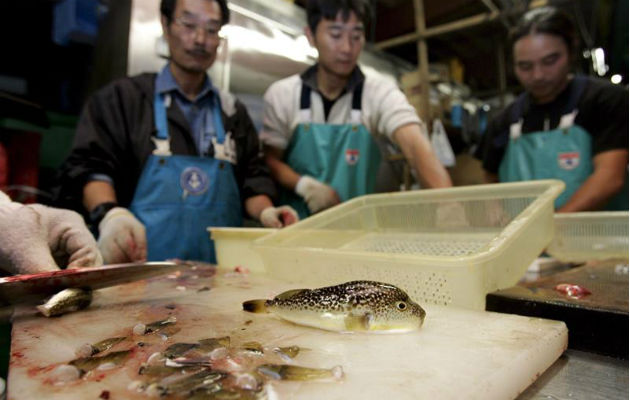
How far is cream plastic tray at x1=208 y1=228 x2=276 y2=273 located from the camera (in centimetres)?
158

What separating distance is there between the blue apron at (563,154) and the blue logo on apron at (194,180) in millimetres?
2440

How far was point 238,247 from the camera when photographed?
1.65 meters

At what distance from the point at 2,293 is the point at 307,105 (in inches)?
88.2

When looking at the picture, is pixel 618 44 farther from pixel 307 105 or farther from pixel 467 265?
pixel 467 265

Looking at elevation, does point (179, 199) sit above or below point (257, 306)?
above

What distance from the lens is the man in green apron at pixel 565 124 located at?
2.71 metres

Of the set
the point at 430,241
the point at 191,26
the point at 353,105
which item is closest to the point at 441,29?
the point at 353,105

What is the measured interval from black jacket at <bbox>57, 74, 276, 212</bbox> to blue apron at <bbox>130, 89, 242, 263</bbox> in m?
0.06

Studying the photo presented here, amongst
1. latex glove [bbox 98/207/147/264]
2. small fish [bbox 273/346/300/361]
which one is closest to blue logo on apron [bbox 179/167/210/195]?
latex glove [bbox 98/207/147/264]

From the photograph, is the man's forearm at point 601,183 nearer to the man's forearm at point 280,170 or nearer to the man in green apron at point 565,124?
the man in green apron at point 565,124

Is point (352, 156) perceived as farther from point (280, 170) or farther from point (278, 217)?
point (278, 217)

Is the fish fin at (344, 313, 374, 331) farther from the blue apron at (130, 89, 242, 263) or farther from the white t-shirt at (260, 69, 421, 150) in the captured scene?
the white t-shirt at (260, 69, 421, 150)

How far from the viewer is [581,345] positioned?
0.84 meters

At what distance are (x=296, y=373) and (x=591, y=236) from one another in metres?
1.81
